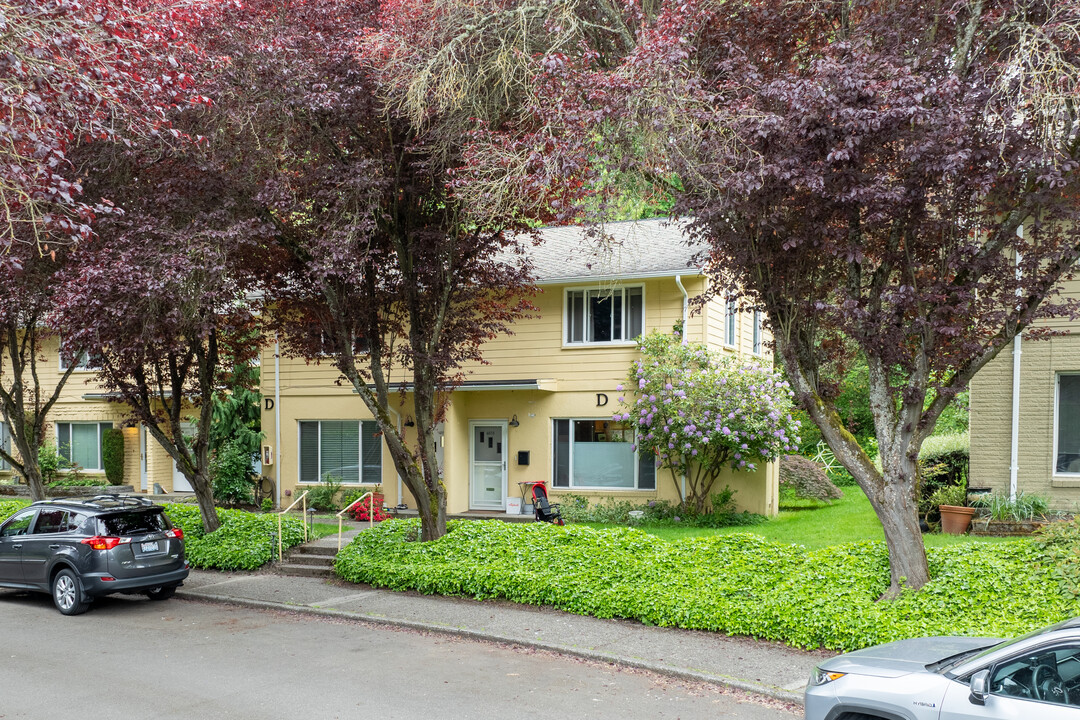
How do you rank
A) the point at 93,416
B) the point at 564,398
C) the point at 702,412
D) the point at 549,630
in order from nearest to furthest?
the point at 549,630
the point at 702,412
the point at 564,398
the point at 93,416

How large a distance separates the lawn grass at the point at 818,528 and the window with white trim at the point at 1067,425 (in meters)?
2.25

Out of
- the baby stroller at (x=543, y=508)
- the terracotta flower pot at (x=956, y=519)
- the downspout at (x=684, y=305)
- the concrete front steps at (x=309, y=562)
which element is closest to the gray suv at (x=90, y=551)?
the concrete front steps at (x=309, y=562)

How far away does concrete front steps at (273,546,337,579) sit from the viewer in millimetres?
14711

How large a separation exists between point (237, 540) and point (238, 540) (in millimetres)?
18

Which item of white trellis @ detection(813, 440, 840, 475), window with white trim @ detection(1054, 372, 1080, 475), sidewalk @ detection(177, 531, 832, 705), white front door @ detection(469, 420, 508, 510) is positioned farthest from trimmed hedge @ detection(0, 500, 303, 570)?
white trellis @ detection(813, 440, 840, 475)

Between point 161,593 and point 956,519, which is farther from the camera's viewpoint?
point 956,519

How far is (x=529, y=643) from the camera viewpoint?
9922 millimetres

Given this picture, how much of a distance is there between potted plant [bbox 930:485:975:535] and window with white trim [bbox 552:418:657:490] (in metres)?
5.73

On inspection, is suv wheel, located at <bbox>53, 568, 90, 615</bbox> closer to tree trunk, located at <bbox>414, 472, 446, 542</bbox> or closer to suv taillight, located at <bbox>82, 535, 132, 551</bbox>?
suv taillight, located at <bbox>82, 535, 132, 551</bbox>

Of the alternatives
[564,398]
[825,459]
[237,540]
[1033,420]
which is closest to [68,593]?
[237,540]

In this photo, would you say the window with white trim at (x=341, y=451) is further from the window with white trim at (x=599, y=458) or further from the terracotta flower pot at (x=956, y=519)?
the terracotta flower pot at (x=956, y=519)

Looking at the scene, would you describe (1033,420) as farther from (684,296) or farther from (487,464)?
(487,464)

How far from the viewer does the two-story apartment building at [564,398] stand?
736 inches

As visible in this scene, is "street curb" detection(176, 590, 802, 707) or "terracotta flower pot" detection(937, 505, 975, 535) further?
"terracotta flower pot" detection(937, 505, 975, 535)
